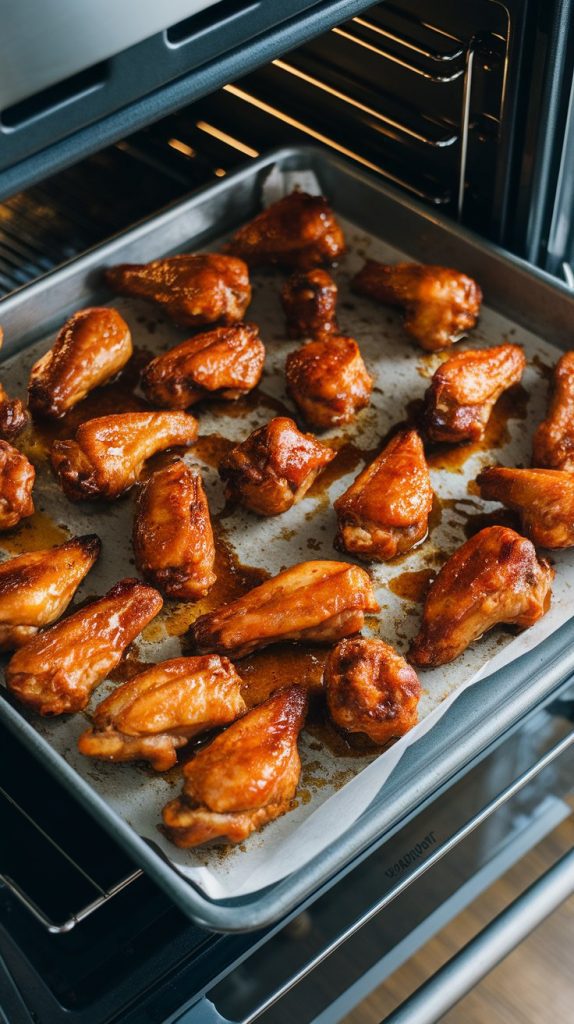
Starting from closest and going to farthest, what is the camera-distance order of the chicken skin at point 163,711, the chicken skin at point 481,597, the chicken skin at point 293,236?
the chicken skin at point 163,711 → the chicken skin at point 481,597 → the chicken skin at point 293,236

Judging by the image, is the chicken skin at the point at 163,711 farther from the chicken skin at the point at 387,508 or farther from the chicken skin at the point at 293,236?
the chicken skin at the point at 293,236

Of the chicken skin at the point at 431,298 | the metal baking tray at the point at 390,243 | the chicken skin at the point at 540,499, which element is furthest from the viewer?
the chicken skin at the point at 431,298

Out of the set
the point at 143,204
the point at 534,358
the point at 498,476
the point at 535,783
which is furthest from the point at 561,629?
the point at 143,204

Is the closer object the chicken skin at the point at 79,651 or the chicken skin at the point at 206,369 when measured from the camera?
the chicken skin at the point at 79,651

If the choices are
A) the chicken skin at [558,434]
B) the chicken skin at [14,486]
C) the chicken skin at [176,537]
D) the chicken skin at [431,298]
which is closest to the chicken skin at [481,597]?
the chicken skin at [558,434]

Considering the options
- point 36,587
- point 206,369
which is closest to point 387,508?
point 206,369

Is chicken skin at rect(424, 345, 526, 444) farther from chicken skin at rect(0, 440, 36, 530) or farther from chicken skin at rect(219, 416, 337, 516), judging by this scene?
chicken skin at rect(0, 440, 36, 530)

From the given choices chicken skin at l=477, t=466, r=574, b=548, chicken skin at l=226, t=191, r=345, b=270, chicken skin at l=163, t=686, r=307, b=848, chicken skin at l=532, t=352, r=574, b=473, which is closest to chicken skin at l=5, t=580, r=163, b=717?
chicken skin at l=163, t=686, r=307, b=848
